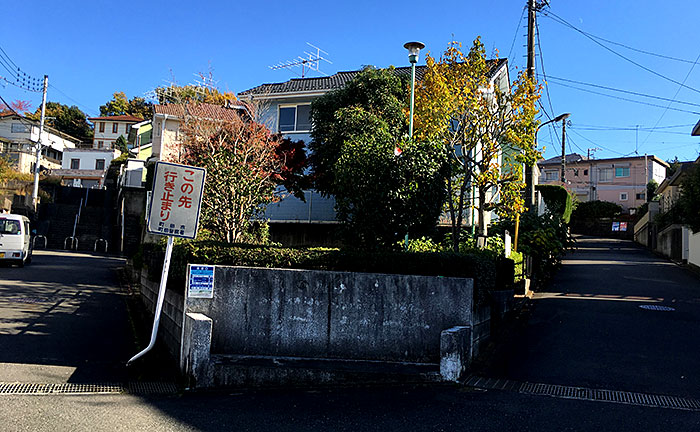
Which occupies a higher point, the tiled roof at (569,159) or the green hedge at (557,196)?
the tiled roof at (569,159)

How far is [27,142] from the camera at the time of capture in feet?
172

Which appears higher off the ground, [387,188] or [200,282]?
[387,188]

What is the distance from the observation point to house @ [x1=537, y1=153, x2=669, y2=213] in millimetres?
50031

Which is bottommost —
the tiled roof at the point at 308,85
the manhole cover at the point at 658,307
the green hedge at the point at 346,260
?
the manhole cover at the point at 658,307

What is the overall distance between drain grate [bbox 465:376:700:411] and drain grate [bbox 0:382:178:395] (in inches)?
159

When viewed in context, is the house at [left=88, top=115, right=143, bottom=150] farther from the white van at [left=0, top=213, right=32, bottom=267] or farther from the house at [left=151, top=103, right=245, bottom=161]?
the white van at [left=0, top=213, right=32, bottom=267]

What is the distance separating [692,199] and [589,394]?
566 inches

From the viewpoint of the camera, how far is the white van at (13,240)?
57.4ft

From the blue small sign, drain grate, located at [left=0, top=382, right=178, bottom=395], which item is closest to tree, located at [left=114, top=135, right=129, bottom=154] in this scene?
the blue small sign

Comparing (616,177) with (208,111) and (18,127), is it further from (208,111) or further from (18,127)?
(18,127)

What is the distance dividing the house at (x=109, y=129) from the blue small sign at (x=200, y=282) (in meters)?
55.0

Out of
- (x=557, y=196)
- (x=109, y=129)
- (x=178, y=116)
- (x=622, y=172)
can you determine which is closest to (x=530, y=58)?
(x=178, y=116)

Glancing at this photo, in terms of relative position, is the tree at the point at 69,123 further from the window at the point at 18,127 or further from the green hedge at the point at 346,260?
the green hedge at the point at 346,260

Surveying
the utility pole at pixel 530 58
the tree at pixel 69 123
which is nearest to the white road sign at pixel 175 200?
the utility pole at pixel 530 58
